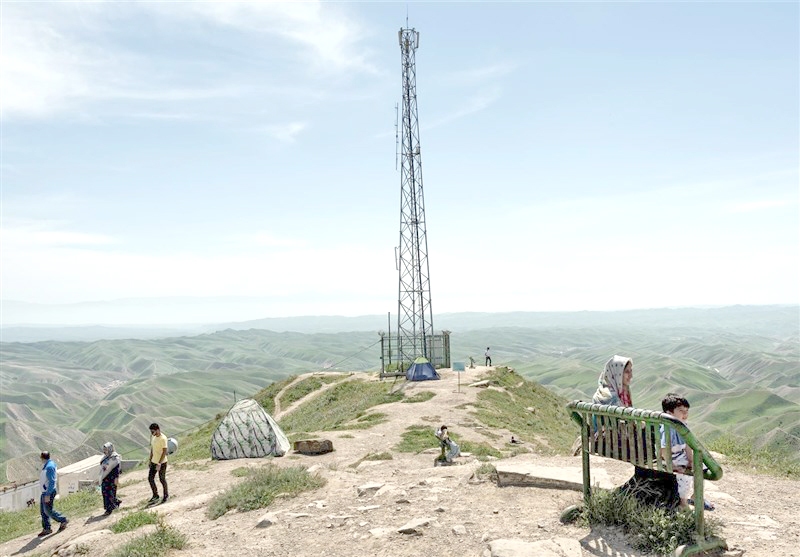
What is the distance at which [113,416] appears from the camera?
169m

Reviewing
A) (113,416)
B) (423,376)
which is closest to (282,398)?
(423,376)

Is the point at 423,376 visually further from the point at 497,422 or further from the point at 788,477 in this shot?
the point at 788,477

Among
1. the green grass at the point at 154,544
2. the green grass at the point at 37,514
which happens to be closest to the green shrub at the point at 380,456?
the green grass at the point at 37,514

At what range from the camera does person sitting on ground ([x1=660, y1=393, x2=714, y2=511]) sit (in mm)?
7082

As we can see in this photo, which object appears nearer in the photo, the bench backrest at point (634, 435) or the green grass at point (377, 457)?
the bench backrest at point (634, 435)

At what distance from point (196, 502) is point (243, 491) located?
1630mm

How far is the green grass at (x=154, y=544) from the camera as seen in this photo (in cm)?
951

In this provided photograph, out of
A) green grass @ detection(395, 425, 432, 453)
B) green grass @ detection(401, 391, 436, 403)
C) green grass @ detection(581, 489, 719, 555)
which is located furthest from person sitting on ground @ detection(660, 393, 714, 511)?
green grass @ detection(401, 391, 436, 403)

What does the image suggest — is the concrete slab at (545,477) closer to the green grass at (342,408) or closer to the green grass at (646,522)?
the green grass at (646,522)

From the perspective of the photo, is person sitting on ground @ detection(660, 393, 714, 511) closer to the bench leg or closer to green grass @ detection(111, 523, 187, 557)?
the bench leg

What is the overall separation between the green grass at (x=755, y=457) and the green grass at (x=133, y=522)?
43.8ft

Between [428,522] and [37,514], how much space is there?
1790cm

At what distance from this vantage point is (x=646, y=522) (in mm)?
7297

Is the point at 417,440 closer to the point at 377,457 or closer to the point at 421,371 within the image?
the point at 377,457
